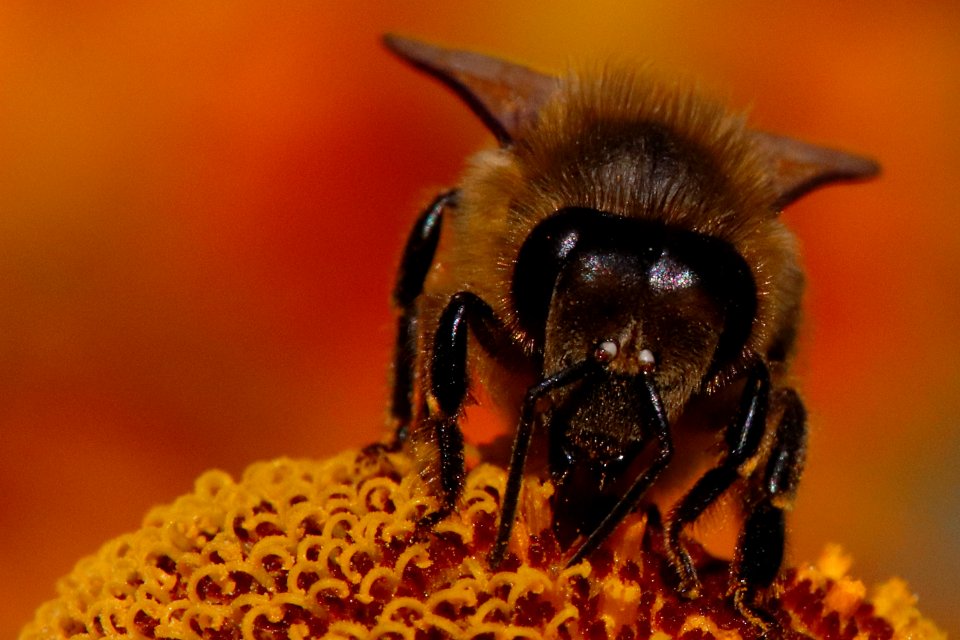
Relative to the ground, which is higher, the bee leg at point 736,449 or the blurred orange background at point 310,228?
the blurred orange background at point 310,228

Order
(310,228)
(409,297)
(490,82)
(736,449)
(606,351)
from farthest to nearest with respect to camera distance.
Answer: (310,228)
(490,82)
(409,297)
(736,449)
(606,351)

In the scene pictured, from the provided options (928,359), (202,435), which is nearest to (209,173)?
(202,435)

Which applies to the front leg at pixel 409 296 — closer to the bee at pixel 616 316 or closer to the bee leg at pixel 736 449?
the bee at pixel 616 316

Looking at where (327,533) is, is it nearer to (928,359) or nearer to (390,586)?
(390,586)

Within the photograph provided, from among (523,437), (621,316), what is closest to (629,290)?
(621,316)

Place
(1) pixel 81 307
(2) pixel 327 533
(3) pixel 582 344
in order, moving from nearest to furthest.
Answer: (3) pixel 582 344, (2) pixel 327 533, (1) pixel 81 307

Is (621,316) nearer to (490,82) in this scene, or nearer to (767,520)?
(767,520)

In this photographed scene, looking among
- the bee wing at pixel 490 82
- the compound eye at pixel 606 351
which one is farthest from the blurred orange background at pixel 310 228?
the compound eye at pixel 606 351
